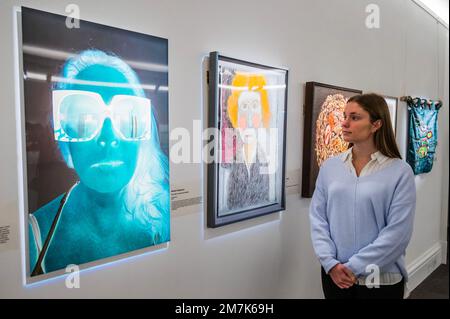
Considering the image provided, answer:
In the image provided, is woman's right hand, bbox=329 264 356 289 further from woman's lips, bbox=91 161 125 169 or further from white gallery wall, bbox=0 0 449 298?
woman's lips, bbox=91 161 125 169

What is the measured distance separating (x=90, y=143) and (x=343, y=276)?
1.37m

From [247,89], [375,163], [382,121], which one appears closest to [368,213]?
[375,163]

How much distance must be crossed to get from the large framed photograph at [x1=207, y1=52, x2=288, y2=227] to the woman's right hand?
0.55m

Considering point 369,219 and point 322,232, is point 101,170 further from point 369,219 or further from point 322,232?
point 369,219

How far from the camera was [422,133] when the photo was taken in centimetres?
435

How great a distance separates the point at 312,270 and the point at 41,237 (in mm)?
2123

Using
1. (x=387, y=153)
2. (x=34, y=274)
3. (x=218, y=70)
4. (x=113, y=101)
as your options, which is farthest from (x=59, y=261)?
(x=387, y=153)

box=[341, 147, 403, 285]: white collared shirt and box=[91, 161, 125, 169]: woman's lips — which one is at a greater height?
box=[91, 161, 125, 169]: woman's lips

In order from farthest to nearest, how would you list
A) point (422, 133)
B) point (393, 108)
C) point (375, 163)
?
point (422, 133), point (393, 108), point (375, 163)

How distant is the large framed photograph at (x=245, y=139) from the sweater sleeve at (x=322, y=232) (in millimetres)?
325

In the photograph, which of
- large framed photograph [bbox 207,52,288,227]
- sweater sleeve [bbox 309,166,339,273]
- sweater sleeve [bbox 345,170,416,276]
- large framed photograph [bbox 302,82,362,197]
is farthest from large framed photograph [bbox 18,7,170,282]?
large framed photograph [bbox 302,82,362,197]

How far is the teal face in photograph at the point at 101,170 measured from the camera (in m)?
A: 1.38

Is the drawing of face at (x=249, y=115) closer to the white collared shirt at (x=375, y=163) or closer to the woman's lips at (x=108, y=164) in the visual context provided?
the white collared shirt at (x=375, y=163)

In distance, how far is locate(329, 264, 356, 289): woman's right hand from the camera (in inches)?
76.7
